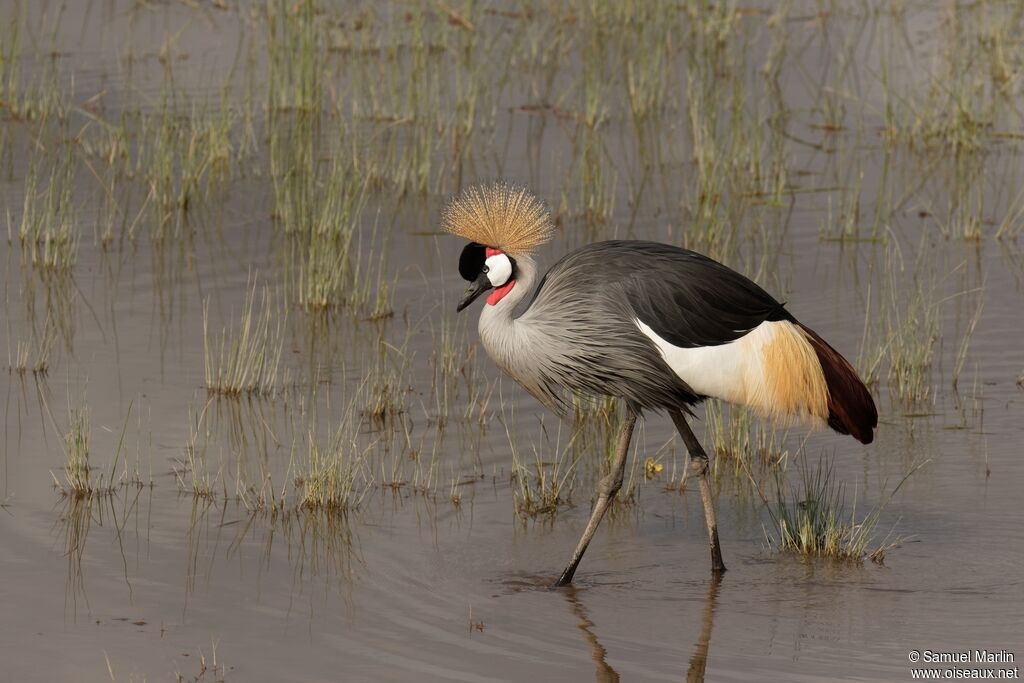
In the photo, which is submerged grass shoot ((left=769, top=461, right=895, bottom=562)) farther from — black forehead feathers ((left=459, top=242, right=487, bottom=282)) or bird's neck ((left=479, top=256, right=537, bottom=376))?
black forehead feathers ((left=459, top=242, right=487, bottom=282))

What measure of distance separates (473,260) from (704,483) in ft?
3.23

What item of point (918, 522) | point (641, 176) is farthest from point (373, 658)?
point (641, 176)

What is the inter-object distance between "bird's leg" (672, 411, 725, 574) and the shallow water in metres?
0.06

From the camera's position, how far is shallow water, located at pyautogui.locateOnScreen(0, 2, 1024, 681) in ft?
15.0

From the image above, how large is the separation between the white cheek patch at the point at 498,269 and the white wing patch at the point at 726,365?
42 cm

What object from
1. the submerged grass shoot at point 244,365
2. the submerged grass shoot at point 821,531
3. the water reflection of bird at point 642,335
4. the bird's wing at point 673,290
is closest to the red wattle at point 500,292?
the water reflection of bird at point 642,335

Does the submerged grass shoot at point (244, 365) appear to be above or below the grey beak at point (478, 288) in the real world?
below

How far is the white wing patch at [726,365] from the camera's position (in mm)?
5199

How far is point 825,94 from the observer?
1119 centimetres

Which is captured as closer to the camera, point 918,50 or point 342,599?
point 342,599

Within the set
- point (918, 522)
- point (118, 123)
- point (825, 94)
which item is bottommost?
point (918, 522)

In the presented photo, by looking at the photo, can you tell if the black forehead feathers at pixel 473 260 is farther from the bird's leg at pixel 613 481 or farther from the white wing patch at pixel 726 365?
the bird's leg at pixel 613 481

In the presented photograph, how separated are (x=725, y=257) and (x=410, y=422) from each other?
2523 mm

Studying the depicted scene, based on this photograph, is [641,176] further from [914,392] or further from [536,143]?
[914,392]
